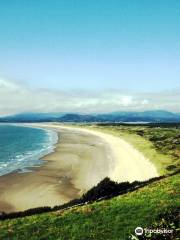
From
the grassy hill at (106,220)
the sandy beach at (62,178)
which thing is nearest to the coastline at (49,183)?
the sandy beach at (62,178)

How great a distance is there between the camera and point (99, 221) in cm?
2219

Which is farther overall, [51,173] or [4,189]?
[51,173]

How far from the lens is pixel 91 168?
67.7 m

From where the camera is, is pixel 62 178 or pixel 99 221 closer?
pixel 99 221

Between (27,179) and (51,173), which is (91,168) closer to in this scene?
(51,173)

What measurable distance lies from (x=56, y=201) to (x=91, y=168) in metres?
24.5

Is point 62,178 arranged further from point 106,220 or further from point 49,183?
point 106,220

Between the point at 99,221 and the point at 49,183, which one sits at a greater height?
the point at 99,221

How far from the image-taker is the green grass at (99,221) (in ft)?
67.8

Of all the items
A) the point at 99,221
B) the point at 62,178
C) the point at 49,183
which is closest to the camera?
the point at 99,221

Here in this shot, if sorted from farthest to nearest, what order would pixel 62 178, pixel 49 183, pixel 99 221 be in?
pixel 62 178 → pixel 49 183 → pixel 99 221

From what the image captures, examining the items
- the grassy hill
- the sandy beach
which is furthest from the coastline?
the grassy hill

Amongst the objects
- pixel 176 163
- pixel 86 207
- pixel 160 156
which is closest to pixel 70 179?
pixel 176 163

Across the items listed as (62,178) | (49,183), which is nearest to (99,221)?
(49,183)
